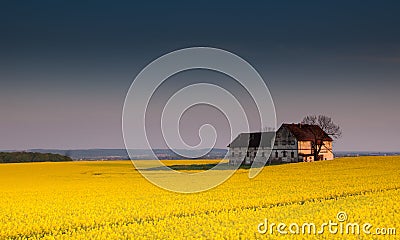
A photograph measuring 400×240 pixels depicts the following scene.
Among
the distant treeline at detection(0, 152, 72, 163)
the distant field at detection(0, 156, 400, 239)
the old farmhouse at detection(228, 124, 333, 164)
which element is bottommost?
the distant field at detection(0, 156, 400, 239)

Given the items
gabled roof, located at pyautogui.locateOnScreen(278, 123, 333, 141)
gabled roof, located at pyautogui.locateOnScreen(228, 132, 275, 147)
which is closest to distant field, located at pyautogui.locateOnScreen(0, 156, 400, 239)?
gabled roof, located at pyautogui.locateOnScreen(278, 123, 333, 141)

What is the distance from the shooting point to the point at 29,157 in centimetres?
11594

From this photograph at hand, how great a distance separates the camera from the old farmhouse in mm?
82125

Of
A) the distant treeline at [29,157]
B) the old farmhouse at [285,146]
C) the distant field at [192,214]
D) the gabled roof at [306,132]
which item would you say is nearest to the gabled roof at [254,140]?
the old farmhouse at [285,146]

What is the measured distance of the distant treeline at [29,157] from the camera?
369ft

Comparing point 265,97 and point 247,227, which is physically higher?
point 265,97

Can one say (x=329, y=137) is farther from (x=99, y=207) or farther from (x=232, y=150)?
(x=99, y=207)

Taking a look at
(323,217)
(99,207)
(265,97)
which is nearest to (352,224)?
(323,217)

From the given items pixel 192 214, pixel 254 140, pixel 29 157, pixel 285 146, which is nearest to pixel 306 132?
pixel 285 146

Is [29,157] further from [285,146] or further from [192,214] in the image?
[192,214]

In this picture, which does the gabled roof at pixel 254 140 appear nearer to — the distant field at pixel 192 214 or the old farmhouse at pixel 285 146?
the old farmhouse at pixel 285 146

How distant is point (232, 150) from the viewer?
293 ft

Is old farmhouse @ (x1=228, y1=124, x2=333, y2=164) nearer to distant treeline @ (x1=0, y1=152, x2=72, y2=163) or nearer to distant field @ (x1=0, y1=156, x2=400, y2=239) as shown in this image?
distant field @ (x1=0, y1=156, x2=400, y2=239)

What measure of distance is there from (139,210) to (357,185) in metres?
17.8
